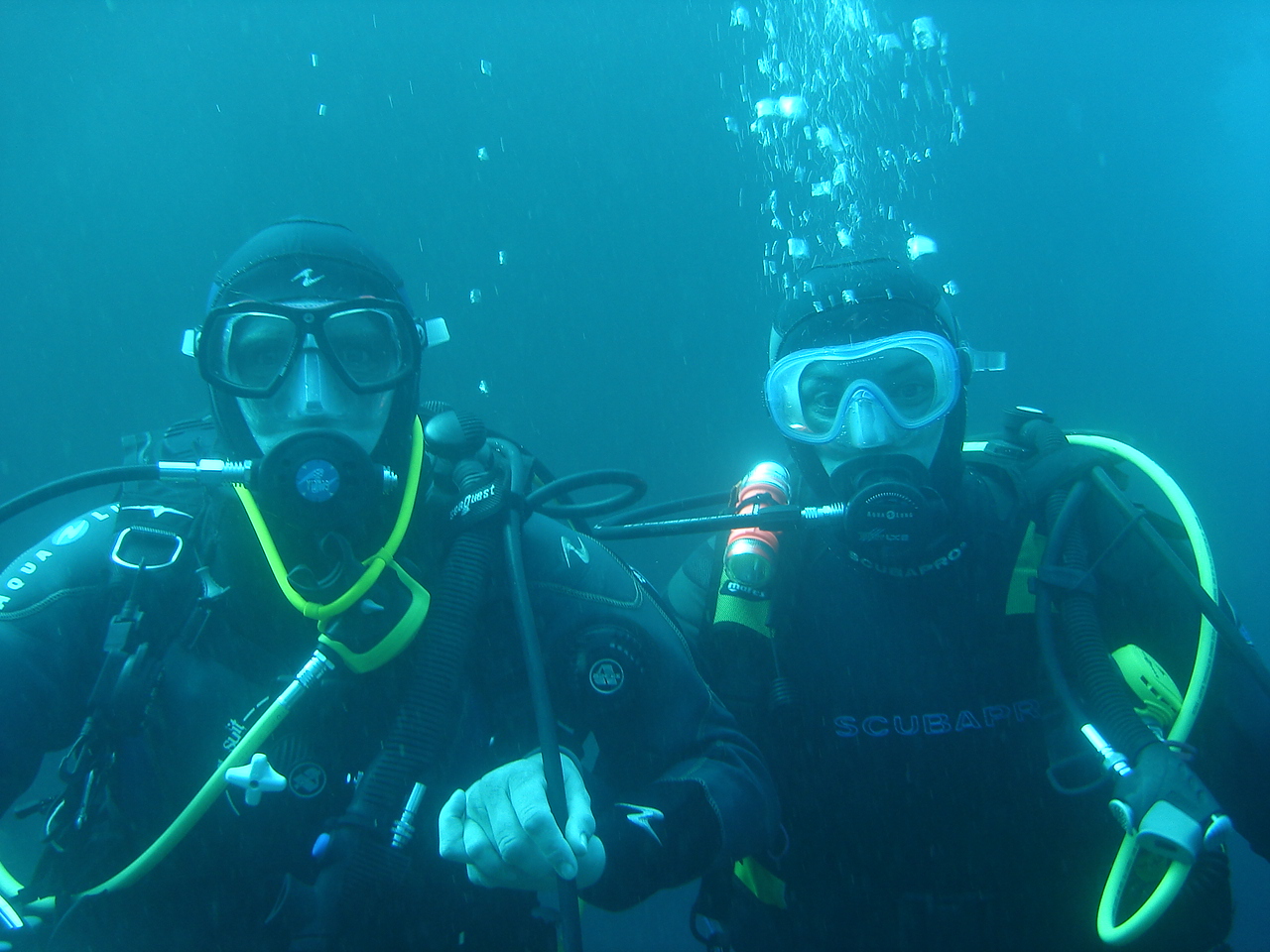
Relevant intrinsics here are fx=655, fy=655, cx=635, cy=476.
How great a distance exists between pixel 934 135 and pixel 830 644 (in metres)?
34.5

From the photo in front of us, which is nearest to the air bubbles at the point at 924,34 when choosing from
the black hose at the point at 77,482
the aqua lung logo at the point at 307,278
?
the aqua lung logo at the point at 307,278

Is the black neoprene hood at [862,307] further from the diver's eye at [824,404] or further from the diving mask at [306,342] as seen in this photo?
the diving mask at [306,342]

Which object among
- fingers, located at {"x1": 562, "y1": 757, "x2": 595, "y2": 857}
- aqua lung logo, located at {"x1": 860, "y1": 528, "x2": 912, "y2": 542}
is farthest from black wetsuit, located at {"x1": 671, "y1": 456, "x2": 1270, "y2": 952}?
fingers, located at {"x1": 562, "y1": 757, "x2": 595, "y2": 857}

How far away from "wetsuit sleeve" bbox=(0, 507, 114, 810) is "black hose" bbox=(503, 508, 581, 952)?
120 cm

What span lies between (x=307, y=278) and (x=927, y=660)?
2.55 m

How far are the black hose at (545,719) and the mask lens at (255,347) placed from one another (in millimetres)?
899

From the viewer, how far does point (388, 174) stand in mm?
21781

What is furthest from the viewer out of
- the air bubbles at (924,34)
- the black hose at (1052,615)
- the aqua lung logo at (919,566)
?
the air bubbles at (924,34)

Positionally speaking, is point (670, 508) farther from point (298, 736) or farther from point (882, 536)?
point (298, 736)

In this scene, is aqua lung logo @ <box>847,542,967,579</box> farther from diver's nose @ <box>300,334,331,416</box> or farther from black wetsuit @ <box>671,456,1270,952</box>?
diver's nose @ <box>300,334,331,416</box>

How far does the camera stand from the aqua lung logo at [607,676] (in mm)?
1875

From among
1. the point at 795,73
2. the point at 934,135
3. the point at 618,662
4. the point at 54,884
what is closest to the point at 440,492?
the point at 618,662

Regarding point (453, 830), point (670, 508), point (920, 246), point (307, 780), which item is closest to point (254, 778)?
point (307, 780)

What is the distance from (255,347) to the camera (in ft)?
6.69
